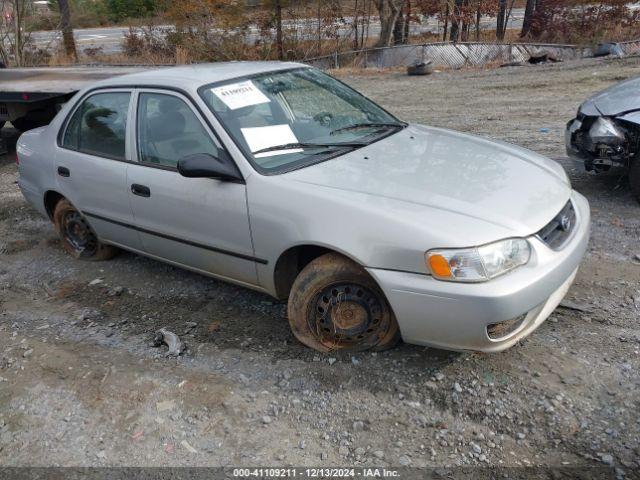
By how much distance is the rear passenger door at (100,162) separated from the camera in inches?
160

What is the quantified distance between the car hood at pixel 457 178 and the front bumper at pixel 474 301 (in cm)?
23

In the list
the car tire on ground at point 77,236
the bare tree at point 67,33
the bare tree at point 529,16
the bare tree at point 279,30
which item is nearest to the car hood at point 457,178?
the car tire on ground at point 77,236

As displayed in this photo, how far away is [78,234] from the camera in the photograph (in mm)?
4953

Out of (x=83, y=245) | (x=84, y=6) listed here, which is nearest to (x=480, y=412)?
(x=83, y=245)

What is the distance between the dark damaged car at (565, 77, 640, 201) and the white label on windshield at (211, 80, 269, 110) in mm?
3157

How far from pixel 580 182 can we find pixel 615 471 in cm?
399

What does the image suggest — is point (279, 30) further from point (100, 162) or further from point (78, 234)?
point (100, 162)

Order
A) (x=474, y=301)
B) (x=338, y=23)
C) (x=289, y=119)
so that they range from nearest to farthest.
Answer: (x=474, y=301) < (x=289, y=119) < (x=338, y=23)

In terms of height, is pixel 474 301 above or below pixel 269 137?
below

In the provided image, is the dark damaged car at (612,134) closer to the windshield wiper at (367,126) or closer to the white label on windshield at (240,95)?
the windshield wiper at (367,126)

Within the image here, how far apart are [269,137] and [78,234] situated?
7.85 feet

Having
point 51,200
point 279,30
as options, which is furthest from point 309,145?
point 279,30

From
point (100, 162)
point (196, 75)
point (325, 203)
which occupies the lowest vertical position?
point (100, 162)

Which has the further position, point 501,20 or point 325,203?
point 501,20
